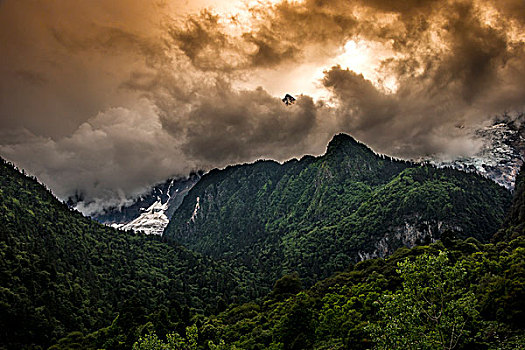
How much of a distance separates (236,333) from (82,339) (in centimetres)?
6627

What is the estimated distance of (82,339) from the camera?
126 metres

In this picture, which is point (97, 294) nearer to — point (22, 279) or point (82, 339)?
point (22, 279)

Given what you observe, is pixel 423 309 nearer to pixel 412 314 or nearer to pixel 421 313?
pixel 412 314

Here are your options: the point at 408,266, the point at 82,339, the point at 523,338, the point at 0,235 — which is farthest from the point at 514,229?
the point at 0,235

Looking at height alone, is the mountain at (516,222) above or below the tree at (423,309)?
above

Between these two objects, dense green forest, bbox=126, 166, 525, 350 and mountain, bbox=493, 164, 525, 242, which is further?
mountain, bbox=493, 164, 525, 242

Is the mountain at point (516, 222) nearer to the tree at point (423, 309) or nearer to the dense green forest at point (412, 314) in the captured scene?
the dense green forest at point (412, 314)

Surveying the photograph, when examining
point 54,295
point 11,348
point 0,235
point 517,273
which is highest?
point 0,235

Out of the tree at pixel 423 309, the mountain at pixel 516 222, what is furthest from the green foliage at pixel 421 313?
the mountain at pixel 516 222

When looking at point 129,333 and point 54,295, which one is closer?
point 129,333

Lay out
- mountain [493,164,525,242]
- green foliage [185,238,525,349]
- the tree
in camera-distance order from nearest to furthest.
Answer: the tree, green foliage [185,238,525,349], mountain [493,164,525,242]

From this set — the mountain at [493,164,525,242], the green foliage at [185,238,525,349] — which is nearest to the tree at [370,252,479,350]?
the green foliage at [185,238,525,349]

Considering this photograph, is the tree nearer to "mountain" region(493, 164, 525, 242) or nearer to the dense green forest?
the dense green forest

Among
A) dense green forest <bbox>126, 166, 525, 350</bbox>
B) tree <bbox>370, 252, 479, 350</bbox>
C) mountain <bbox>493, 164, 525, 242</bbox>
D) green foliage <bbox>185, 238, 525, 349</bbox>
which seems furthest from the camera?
mountain <bbox>493, 164, 525, 242</bbox>
